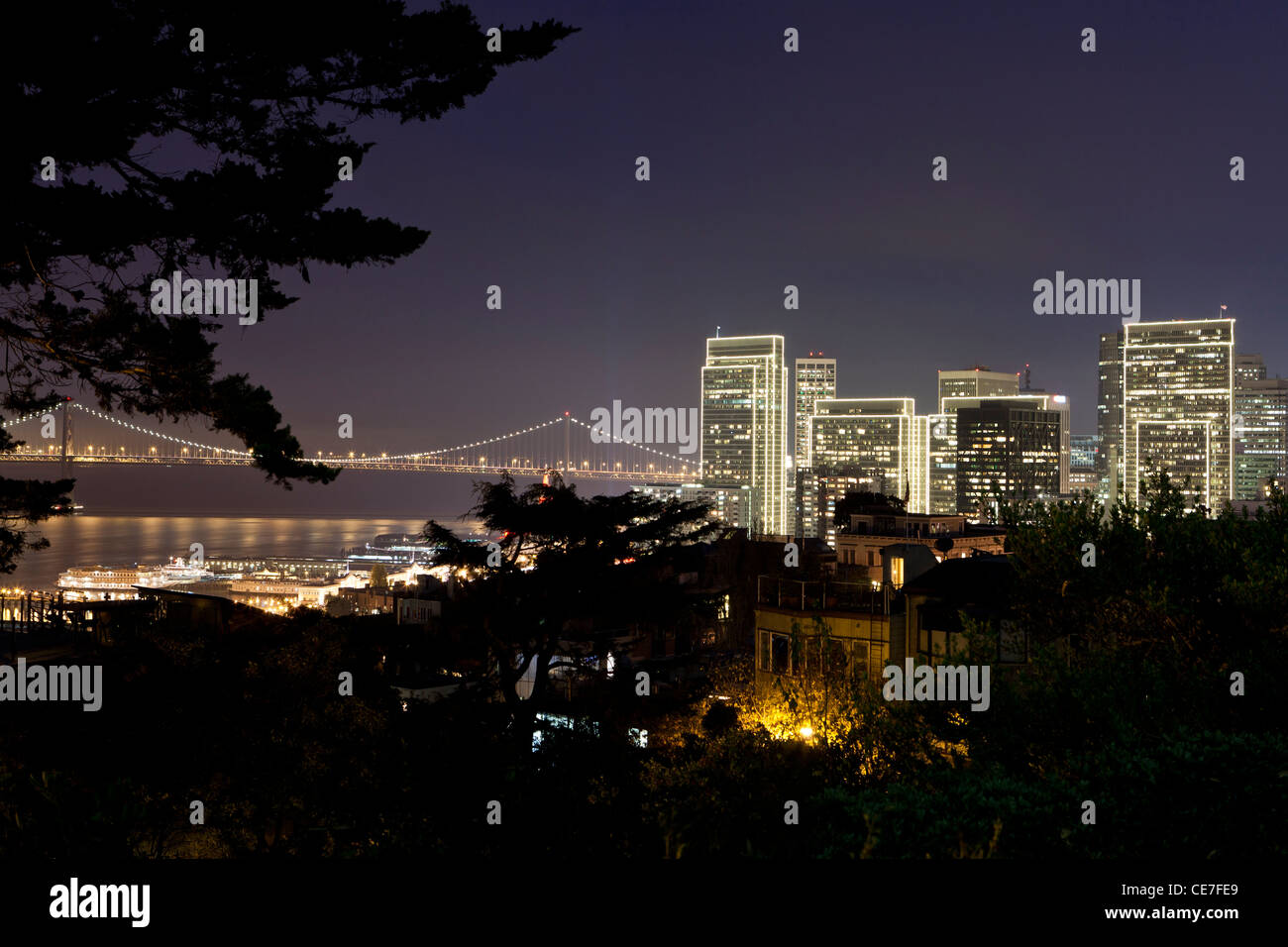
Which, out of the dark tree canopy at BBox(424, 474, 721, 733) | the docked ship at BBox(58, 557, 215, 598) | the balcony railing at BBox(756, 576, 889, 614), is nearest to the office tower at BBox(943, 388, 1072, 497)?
the docked ship at BBox(58, 557, 215, 598)

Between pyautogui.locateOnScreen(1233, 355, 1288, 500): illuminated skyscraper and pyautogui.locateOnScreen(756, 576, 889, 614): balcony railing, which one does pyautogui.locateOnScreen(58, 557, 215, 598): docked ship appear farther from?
pyautogui.locateOnScreen(1233, 355, 1288, 500): illuminated skyscraper

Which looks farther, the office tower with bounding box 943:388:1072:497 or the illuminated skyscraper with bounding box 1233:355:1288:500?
the illuminated skyscraper with bounding box 1233:355:1288:500

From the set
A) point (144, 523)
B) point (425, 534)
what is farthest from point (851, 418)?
point (425, 534)

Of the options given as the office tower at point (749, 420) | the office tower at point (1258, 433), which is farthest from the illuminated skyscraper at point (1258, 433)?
the office tower at point (749, 420)

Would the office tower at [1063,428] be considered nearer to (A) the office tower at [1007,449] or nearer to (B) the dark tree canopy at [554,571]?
(A) the office tower at [1007,449]

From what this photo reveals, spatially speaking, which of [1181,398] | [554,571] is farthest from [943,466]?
[554,571]

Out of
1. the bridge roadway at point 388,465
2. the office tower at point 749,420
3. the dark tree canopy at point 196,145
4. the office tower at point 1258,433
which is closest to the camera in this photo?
the dark tree canopy at point 196,145
